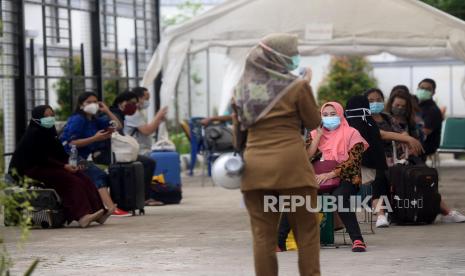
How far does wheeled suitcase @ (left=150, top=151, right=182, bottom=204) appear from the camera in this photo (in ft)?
59.0

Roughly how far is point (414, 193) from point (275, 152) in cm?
555

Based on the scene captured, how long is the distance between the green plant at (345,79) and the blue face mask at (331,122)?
21.0 m

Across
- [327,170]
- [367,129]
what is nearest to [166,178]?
[367,129]

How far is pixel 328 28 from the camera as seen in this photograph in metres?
17.7

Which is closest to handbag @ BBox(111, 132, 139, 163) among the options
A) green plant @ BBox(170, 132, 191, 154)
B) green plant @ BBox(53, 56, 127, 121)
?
green plant @ BBox(53, 56, 127, 121)

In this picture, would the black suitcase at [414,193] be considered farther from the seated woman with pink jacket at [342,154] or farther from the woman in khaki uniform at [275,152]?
the woman in khaki uniform at [275,152]

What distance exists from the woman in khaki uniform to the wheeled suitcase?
941 centimetres

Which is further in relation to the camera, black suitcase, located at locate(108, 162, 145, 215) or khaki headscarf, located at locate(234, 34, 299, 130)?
black suitcase, located at locate(108, 162, 145, 215)

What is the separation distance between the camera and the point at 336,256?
1118cm

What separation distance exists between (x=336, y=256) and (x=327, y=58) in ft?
78.3

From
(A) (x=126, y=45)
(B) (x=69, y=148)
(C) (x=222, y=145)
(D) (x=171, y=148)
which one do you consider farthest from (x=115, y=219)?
(A) (x=126, y=45)

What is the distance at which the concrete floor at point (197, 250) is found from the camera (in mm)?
10383

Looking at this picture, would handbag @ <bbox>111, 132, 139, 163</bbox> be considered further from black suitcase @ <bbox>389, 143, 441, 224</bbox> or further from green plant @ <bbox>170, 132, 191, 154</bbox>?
green plant @ <bbox>170, 132, 191, 154</bbox>

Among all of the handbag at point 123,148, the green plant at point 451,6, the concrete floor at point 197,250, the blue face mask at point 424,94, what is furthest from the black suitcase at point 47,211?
the green plant at point 451,6
